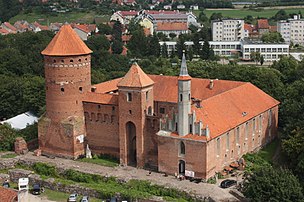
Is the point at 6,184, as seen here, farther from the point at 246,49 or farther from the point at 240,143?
the point at 246,49

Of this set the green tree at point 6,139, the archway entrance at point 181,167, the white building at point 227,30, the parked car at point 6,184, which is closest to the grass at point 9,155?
the green tree at point 6,139

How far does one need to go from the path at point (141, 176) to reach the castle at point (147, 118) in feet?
3.56

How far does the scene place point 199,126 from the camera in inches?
2012

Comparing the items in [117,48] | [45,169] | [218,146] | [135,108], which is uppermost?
[117,48]

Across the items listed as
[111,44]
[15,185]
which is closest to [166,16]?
[111,44]

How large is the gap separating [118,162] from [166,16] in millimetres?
112363

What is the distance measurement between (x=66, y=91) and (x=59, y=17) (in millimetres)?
123412

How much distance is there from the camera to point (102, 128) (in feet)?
195

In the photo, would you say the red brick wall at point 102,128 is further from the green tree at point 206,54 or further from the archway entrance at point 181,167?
the green tree at point 206,54

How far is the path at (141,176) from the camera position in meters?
48.8

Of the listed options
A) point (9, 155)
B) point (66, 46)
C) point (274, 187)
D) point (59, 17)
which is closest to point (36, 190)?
point (9, 155)

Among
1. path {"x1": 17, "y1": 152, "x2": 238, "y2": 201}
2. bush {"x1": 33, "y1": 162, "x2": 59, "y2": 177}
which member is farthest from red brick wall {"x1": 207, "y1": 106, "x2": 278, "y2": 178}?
bush {"x1": 33, "y1": 162, "x2": 59, "y2": 177}

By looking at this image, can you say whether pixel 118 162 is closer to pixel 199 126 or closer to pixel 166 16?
pixel 199 126

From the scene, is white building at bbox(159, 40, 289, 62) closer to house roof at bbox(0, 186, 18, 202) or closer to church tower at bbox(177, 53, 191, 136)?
church tower at bbox(177, 53, 191, 136)
